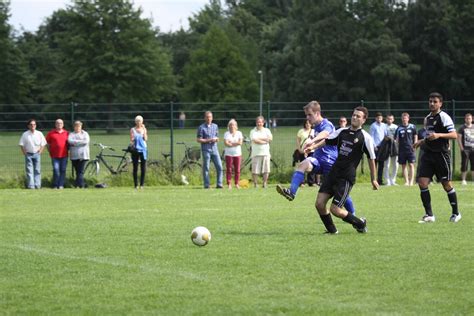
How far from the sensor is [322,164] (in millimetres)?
12539

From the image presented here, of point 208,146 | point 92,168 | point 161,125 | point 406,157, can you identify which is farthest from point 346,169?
point 161,125

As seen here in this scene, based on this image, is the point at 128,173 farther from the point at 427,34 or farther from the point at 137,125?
the point at 427,34

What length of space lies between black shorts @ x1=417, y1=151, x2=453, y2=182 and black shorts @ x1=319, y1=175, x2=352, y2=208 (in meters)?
2.29

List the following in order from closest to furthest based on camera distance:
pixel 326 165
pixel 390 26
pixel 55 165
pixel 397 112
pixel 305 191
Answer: pixel 326 165, pixel 305 191, pixel 55 165, pixel 397 112, pixel 390 26

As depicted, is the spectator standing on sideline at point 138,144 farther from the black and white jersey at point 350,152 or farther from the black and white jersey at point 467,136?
Result: the black and white jersey at point 350,152

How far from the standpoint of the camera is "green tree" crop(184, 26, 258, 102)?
7833 centimetres

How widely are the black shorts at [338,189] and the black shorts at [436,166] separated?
7.51 ft

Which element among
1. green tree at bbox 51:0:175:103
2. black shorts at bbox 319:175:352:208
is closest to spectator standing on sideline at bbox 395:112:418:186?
black shorts at bbox 319:175:352:208

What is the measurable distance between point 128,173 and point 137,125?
280 centimetres

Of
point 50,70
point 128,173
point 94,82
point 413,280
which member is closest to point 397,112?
point 128,173

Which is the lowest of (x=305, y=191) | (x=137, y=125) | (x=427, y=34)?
(x=305, y=191)

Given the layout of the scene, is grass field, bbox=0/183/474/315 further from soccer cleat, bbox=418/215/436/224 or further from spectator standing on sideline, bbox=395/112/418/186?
spectator standing on sideline, bbox=395/112/418/186

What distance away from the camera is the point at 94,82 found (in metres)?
70.3

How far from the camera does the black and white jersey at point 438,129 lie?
1320cm
